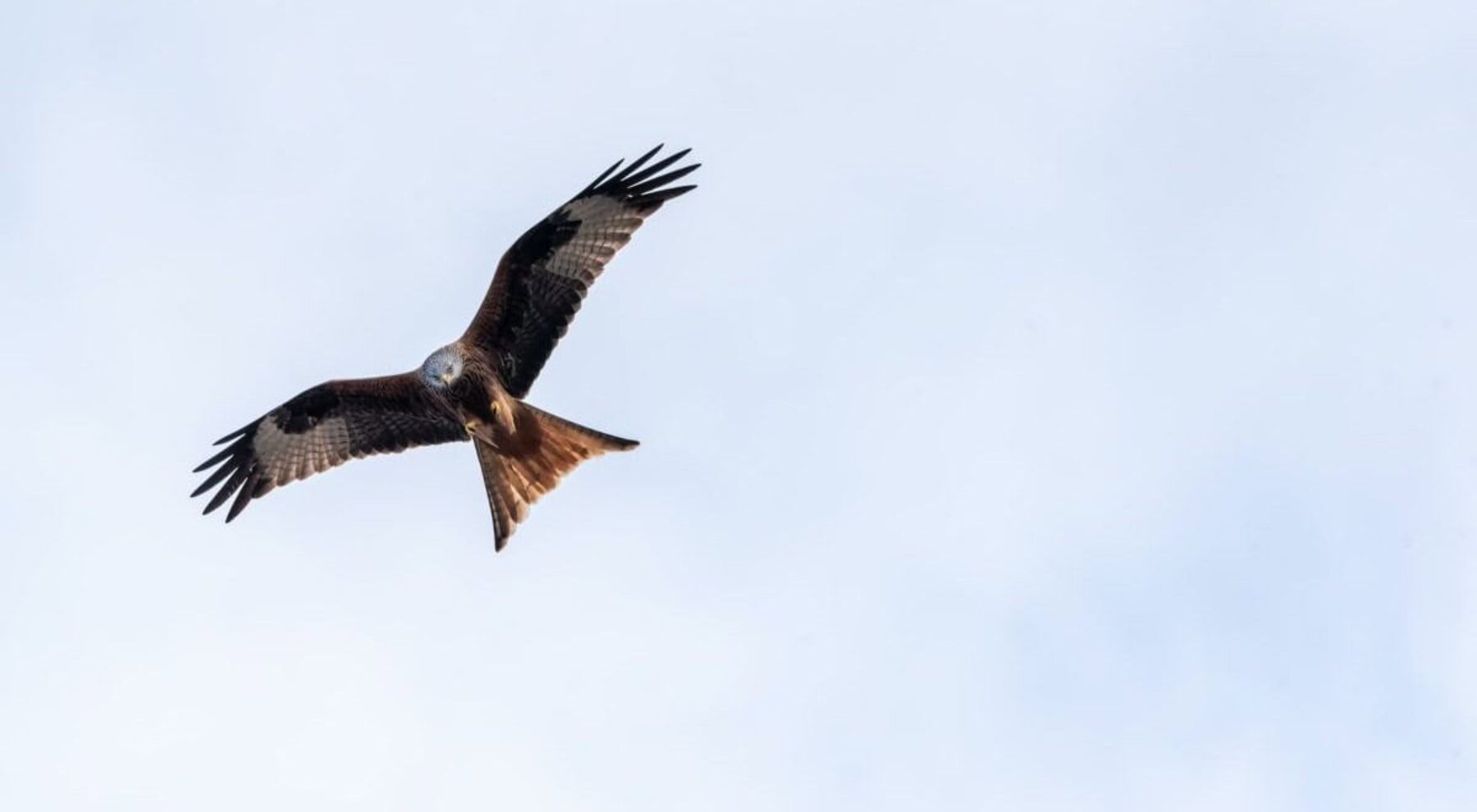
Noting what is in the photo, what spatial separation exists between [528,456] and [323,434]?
1.73 metres

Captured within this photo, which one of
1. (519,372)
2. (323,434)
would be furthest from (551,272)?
(323,434)

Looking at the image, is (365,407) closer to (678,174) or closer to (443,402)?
(443,402)

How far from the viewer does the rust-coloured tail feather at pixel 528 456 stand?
1291cm

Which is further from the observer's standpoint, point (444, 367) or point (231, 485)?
point (231, 485)

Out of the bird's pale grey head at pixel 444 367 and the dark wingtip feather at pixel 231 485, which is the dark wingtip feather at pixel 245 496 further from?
the bird's pale grey head at pixel 444 367

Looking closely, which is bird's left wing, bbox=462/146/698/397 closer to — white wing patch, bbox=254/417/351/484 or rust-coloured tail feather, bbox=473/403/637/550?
rust-coloured tail feather, bbox=473/403/637/550

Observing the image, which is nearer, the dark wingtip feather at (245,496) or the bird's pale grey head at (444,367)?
the bird's pale grey head at (444,367)

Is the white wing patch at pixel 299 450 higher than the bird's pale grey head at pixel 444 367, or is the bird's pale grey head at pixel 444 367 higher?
the bird's pale grey head at pixel 444 367

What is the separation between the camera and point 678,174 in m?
13.4

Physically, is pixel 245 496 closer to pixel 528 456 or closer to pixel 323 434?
pixel 323 434

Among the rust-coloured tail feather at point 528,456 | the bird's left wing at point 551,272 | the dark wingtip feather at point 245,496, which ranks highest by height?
the bird's left wing at point 551,272

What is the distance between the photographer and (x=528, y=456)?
13.1 m

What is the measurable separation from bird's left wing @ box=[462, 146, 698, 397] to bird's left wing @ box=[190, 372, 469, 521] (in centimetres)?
61

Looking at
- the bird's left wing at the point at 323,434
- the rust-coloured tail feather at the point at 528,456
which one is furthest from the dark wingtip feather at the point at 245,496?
the rust-coloured tail feather at the point at 528,456
